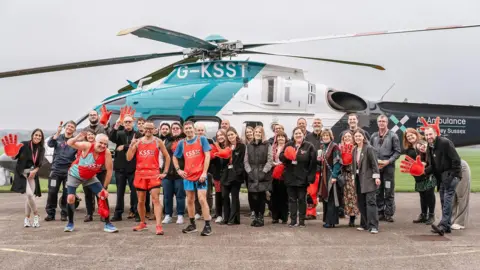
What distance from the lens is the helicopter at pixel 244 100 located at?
412 inches

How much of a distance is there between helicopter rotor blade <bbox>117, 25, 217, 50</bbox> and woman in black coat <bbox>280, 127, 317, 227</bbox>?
2682 mm

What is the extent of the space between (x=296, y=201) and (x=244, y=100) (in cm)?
281

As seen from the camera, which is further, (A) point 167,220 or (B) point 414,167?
(A) point 167,220

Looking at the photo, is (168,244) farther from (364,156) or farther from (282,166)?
(364,156)

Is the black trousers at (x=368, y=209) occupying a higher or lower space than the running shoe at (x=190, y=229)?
higher

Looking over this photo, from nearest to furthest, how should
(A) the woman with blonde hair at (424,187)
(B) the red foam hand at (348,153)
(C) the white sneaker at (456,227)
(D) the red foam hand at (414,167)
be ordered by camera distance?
(D) the red foam hand at (414,167), (C) the white sneaker at (456,227), (B) the red foam hand at (348,153), (A) the woman with blonde hair at (424,187)

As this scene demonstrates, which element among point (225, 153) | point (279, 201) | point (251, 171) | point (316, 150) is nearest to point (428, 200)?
point (316, 150)

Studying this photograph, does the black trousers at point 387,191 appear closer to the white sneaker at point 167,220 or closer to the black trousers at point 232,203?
the black trousers at point 232,203

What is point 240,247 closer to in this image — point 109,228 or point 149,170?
point 149,170

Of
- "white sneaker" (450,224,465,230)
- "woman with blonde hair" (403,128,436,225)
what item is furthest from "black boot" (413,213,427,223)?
"white sneaker" (450,224,465,230)

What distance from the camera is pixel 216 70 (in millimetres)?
10930

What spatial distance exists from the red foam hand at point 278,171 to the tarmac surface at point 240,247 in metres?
0.82

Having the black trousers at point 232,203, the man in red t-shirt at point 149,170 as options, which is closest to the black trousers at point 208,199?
the black trousers at point 232,203

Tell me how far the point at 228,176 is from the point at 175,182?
102 cm
